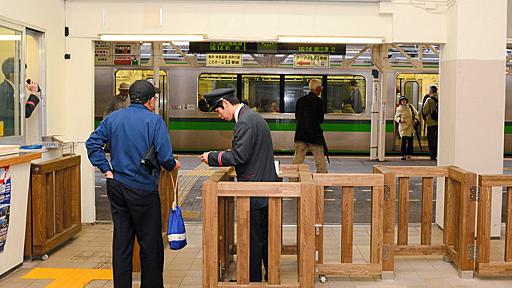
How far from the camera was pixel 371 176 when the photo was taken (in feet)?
17.7

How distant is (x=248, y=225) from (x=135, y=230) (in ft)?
2.84

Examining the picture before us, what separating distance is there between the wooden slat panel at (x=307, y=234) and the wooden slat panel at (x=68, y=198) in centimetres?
294

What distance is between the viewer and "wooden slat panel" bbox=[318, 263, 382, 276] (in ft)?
18.0

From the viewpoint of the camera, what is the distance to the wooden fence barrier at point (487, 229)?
5508 millimetres

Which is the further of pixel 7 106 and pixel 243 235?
pixel 7 106

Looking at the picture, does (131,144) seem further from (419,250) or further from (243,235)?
(419,250)

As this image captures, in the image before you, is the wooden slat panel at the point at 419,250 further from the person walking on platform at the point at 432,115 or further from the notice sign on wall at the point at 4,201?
the person walking on platform at the point at 432,115

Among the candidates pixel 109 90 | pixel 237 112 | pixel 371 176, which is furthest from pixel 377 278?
pixel 109 90

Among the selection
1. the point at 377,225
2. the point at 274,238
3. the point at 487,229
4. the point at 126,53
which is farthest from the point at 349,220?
the point at 126,53

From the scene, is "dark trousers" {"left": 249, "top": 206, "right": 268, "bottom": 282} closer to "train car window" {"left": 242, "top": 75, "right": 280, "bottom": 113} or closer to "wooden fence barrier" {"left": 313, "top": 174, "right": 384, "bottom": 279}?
"wooden fence barrier" {"left": 313, "top": 174, "right": 384, "bottom": 279}

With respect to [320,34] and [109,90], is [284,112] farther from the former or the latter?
[320,34]

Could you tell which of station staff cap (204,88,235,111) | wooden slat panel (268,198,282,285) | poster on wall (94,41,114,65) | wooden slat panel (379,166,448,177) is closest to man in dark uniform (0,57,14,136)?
station staff cap (204,88,235,111)

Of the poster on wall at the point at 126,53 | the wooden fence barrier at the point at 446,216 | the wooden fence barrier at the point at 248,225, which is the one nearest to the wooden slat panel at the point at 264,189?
the wooden fence barrier at the point at 248,225

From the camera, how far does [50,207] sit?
6.23 m
